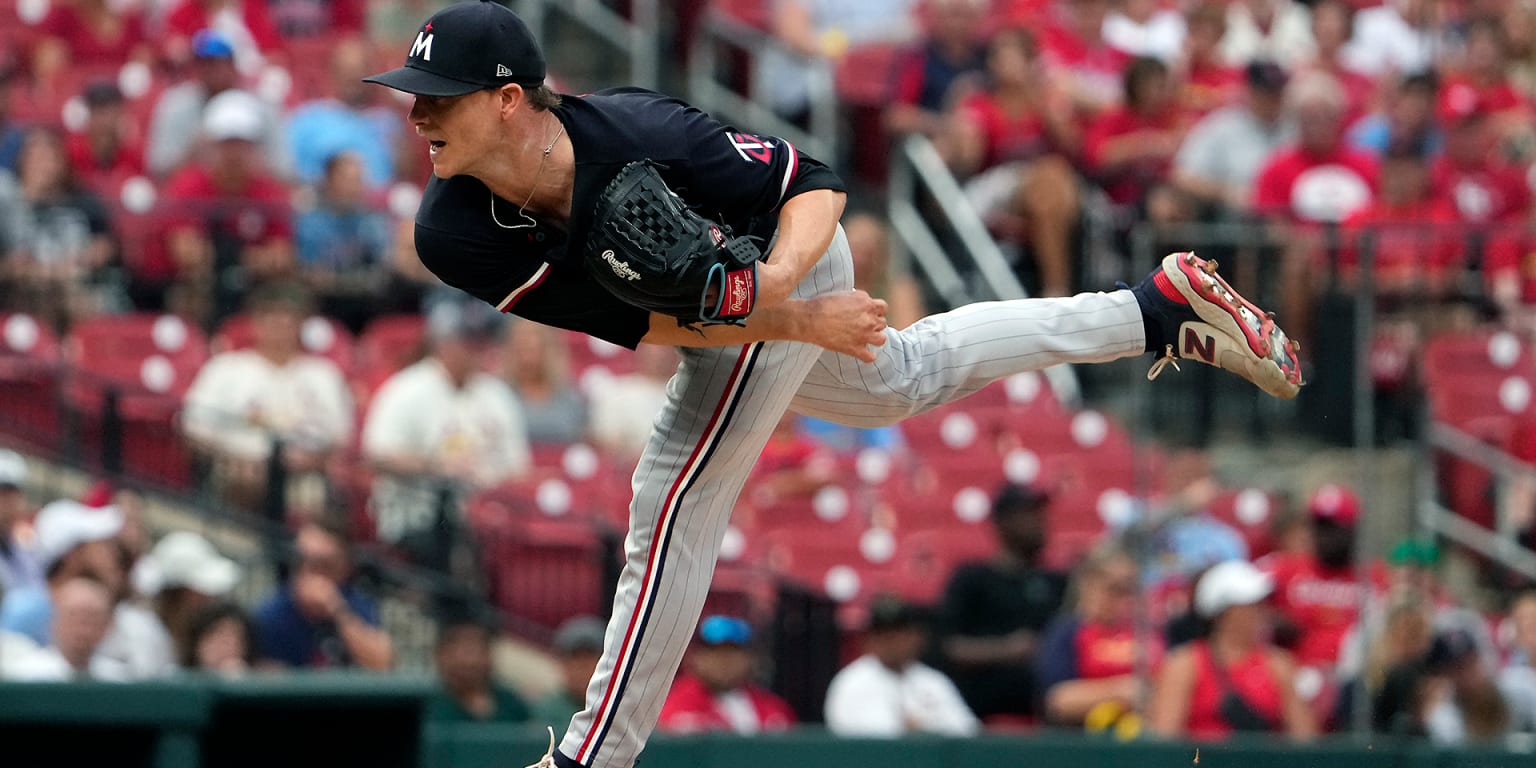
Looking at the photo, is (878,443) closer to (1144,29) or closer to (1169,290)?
(1144,29)

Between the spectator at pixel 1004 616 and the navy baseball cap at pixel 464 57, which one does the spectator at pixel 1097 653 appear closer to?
the spectator at pixel 1004 616

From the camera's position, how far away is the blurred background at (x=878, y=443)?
28.1 feet

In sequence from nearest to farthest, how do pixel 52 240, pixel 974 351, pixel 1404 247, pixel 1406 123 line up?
pixel 974 351 → pixel 1404 247 → pixel 52 240 → pixel 1406 123

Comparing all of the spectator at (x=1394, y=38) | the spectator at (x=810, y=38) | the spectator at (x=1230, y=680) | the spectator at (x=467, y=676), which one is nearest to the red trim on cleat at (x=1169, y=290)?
the spectator at (x=1230, y=680)

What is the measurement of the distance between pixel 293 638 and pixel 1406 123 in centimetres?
630

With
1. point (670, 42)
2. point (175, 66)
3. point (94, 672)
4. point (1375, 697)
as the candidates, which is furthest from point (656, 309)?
point (670, 42)

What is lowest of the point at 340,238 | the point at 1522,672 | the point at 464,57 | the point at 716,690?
the point at 716,690

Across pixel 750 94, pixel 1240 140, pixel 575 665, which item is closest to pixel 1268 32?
pixel 1240 140

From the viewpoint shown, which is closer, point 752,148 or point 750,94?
point 752,148

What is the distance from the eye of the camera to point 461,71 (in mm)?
4746

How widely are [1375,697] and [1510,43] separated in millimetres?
6143

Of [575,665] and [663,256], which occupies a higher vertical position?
[663,256]

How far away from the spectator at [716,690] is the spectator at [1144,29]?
5.46m

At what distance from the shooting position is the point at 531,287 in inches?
200
